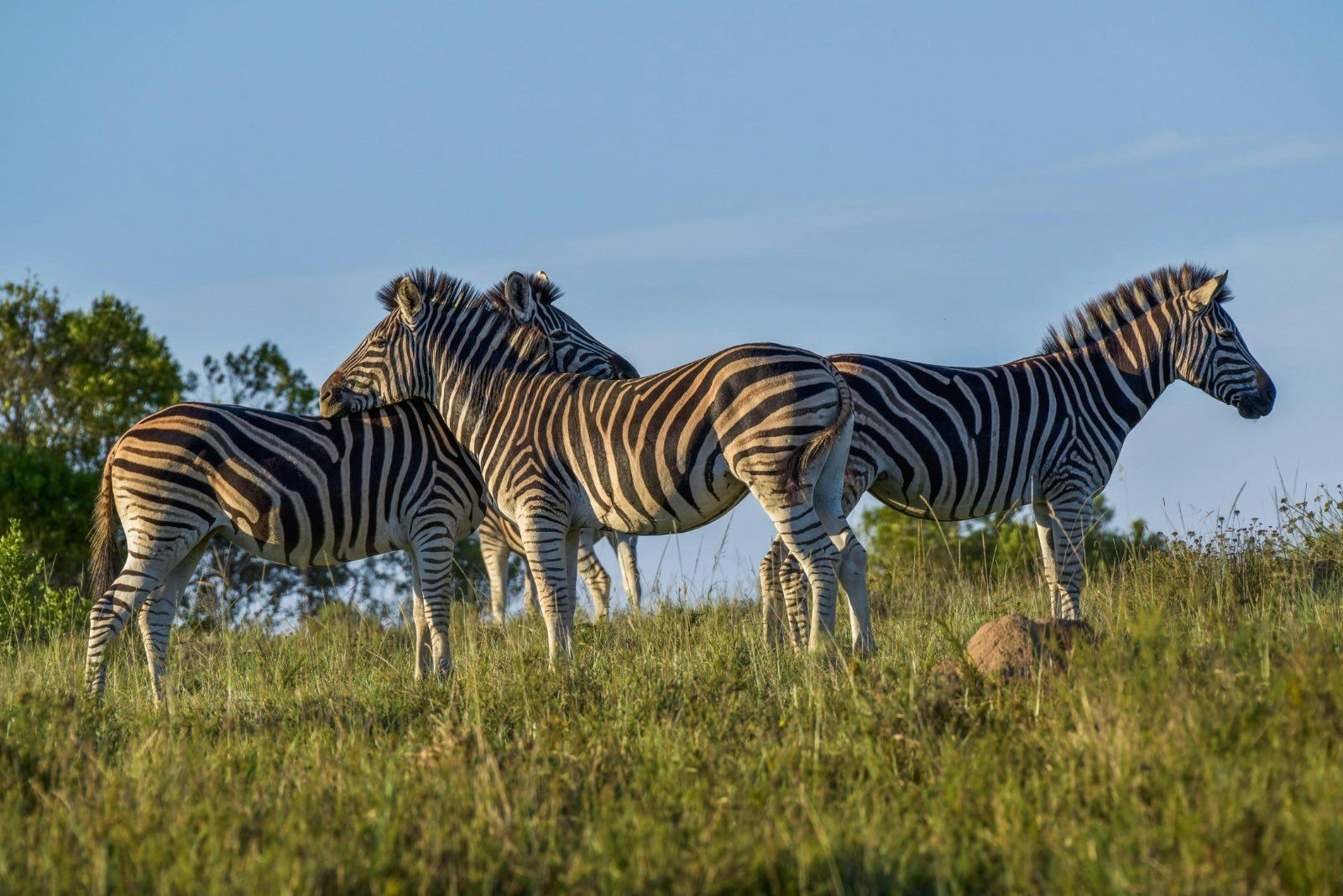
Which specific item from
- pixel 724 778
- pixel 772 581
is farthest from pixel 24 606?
pixel 724 778

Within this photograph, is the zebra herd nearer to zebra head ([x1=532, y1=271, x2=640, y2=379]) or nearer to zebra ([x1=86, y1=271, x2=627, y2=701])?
zebra ([x1=86, y1=271, x2=627, y2=701])

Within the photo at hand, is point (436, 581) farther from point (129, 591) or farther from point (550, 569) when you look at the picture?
point (129, 591)

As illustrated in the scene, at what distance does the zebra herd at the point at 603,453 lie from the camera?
862 cm

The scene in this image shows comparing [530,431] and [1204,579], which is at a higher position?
[530,431]

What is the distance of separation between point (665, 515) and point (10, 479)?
14258 millimetres

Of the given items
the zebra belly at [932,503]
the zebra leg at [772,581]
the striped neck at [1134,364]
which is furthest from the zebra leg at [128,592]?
the striped neck at [1134,364]

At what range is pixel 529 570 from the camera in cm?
1235

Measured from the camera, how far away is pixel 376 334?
10.1 meters

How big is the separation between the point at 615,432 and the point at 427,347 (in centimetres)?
194

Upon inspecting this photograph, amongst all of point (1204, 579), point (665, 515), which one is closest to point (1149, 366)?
point (1204, 579)

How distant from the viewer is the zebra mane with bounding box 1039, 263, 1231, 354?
1034 cm

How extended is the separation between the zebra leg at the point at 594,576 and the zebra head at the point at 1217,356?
5983 millimetres

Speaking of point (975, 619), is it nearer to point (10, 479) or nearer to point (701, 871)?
point (701, 871)

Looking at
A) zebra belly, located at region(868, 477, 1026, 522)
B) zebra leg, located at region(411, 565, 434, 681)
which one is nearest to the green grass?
zebra leg, located at region(411, 565, 434, 681)
